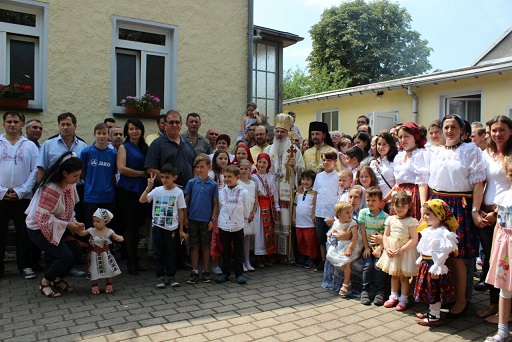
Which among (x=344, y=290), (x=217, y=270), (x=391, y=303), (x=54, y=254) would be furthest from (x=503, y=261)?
(x=54, y=254)

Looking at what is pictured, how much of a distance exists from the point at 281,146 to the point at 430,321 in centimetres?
356

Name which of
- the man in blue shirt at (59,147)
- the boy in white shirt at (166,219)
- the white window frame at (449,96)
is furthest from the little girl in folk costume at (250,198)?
the white window frame at (449,96)

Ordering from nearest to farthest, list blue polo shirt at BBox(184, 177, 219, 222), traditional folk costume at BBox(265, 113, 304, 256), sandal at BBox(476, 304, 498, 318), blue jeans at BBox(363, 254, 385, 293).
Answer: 1. sandal at BBox(476, 304, 498, 318)
2. blue jeans at BBox(363, 254, 385, 293)
3. blue polo shirt at BBox(184, 177, 219, 222)
4. traditional folk costume at BBox(265, 113, 304, 256)

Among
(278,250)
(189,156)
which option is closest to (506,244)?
(278,250)

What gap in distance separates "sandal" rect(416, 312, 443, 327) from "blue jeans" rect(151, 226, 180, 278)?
2.91m

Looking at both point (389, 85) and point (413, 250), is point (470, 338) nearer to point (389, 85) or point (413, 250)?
point (413, 250)

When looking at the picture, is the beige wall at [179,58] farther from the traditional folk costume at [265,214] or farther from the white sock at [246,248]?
the white sock at [246,248]

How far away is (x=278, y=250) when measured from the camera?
6.70 metres

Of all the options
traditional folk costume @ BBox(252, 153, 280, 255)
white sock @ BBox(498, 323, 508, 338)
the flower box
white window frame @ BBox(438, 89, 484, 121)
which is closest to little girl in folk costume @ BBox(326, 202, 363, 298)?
traditional folk costume @ BBox(252, 153, 280, 255)

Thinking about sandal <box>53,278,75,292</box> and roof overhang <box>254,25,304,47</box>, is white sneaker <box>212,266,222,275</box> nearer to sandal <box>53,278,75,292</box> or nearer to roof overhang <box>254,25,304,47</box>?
sandal <box>53,278,75,292</box>

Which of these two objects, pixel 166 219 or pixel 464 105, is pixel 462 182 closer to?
pixel 166 219

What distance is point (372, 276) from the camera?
16.4 feet

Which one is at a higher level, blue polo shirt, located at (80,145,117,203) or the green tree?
the green tree

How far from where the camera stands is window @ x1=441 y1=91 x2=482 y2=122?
12.3 meters
